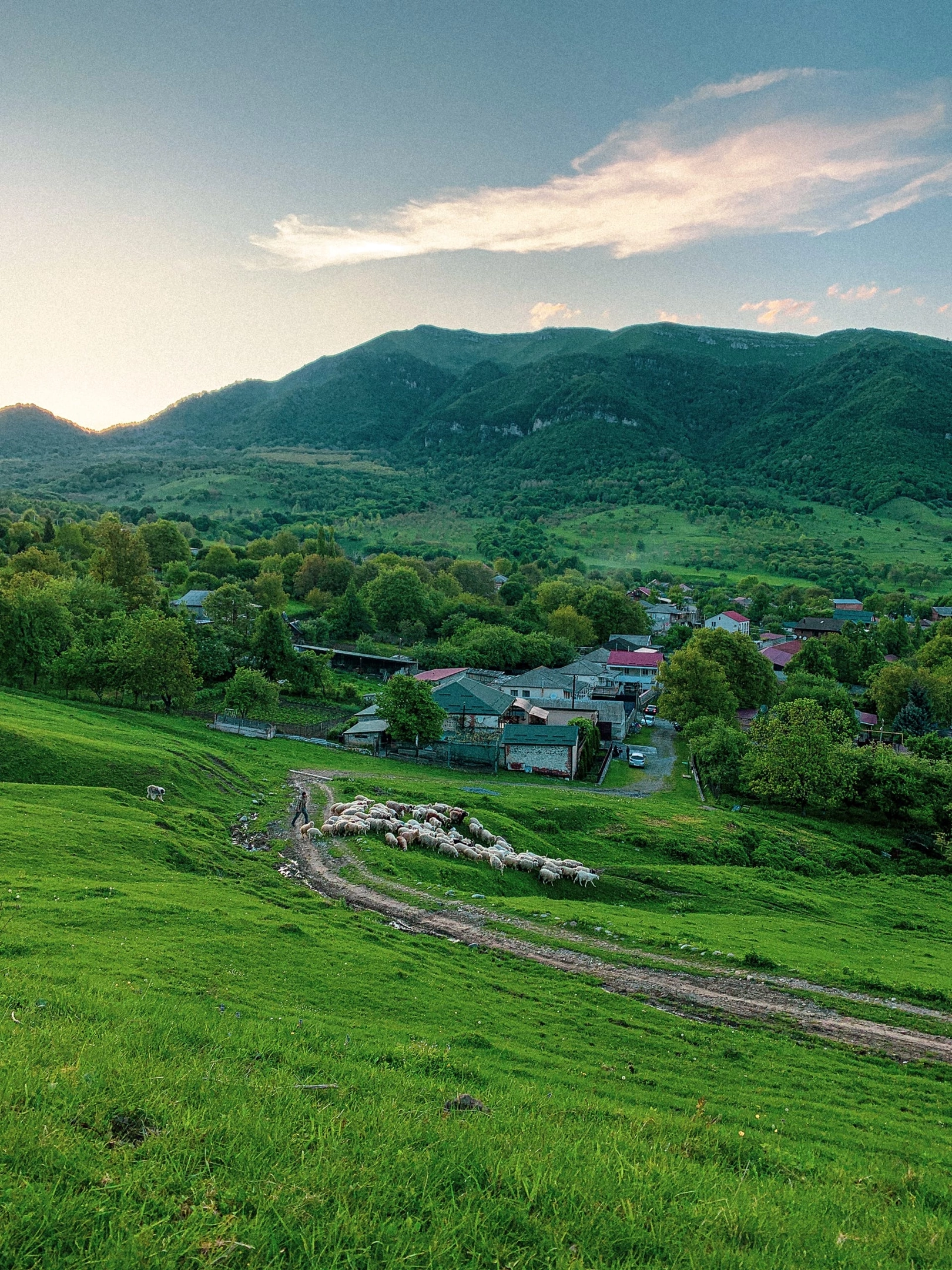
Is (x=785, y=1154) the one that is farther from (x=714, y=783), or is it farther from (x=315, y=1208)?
(x=714, y=783)

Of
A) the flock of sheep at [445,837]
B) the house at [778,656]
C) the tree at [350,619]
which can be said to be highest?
the tree at [350,619]

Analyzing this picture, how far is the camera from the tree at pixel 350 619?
112875mm

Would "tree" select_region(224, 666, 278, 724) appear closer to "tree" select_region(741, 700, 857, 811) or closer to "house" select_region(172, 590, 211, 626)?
"house" select_region(172, 590, 211, 626)

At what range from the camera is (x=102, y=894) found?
1967 cm

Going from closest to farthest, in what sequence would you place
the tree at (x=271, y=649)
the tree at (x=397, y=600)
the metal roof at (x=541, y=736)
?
the metal roof at (x=541, y=736) < the tree at (x=271, y=649) < the tree at (x=397, y=600)

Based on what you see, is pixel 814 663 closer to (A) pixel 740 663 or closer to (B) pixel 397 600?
(A) pixel 740 663

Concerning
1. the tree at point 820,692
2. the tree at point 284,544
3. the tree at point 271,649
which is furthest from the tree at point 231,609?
the tree at point 284,544

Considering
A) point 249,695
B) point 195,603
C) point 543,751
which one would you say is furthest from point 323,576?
point 543,751

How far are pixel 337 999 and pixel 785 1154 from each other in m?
9.30

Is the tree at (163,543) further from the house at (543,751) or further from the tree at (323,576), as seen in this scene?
the house at (543,751)

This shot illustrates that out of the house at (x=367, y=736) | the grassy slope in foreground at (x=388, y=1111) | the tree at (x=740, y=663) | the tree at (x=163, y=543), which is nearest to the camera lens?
the grassy slope in foreground at (x=388, y=1111)

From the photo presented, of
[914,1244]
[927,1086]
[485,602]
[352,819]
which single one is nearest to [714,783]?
[352,819]

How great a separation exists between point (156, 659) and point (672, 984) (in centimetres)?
5020

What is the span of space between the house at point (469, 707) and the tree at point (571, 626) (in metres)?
48.6
